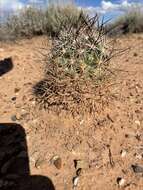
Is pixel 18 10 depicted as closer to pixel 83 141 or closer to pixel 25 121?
pixel 25 121

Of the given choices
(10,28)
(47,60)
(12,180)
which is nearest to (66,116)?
(47,60)

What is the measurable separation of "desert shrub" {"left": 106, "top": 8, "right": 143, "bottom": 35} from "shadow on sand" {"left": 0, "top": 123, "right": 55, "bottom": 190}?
14.6 feet

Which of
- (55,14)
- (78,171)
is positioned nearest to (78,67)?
(78,171)

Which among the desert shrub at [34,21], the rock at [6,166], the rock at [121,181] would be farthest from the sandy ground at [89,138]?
the desert shrub at [34,21]

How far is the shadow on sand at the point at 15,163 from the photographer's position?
3260mm

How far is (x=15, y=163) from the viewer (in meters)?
3.59

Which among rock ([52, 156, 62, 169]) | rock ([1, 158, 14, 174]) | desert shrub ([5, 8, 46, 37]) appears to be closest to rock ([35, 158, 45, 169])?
rock ([52, 156, 62, 169])

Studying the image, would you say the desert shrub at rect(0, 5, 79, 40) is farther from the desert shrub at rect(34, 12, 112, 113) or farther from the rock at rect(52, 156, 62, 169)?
the rock at rect(52, 156, 62, 169)

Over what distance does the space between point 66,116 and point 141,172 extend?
1.11 m

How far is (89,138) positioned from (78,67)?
0.73 metres

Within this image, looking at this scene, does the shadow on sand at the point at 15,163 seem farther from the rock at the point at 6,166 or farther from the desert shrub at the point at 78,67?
the desert shrub at the point at 78,67

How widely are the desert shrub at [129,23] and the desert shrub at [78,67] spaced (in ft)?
13.2

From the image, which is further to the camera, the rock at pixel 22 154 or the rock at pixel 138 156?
the rock at pixel 22 154

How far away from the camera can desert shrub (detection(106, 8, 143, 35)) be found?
8.34 m
